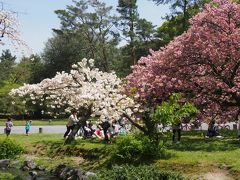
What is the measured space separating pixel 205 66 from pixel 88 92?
636cm

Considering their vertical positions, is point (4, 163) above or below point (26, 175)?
above

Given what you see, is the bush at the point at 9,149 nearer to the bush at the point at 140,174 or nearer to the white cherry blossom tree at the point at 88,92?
the white cherry blossom tree at the point at 88,92

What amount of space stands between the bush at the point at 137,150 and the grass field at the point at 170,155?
506mm

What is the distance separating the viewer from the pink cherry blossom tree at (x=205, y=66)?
72.7 feet

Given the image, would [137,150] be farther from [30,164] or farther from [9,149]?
[9,149]

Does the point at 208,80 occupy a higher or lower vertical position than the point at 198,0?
lower

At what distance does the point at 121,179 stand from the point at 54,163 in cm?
967

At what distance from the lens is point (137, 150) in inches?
752

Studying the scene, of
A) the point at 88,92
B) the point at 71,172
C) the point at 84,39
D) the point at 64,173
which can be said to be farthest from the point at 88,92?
the point at 84,39

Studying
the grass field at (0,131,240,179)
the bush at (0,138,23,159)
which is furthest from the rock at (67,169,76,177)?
the bush at (0,138,23,159)

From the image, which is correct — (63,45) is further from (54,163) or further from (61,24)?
(54,163)

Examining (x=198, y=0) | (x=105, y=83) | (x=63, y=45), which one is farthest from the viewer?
(x=63, y=45)

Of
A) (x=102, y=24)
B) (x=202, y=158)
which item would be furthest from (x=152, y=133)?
(x=102, y=24)

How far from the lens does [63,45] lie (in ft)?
238
